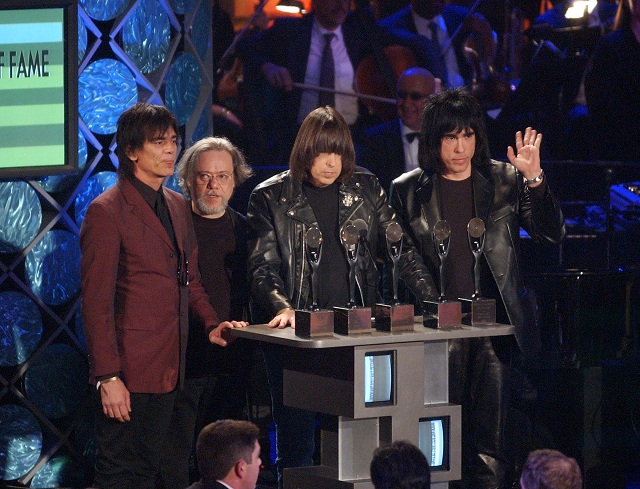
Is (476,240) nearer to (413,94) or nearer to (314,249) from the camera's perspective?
(314,249)

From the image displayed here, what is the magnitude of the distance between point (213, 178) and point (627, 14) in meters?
3.78

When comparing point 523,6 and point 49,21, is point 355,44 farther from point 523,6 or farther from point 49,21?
point 49,21

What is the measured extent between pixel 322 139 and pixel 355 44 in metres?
2.94

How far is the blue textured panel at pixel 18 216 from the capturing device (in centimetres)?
448

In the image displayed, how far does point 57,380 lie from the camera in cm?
460

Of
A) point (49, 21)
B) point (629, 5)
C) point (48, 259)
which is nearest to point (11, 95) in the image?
point (49, 21)

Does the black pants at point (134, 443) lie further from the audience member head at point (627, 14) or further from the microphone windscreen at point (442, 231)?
the audience member head at point (627, 14)

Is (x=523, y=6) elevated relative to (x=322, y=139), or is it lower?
elevated

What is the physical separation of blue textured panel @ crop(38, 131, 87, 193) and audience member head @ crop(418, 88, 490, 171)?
1.44m

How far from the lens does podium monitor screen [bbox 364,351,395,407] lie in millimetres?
3336

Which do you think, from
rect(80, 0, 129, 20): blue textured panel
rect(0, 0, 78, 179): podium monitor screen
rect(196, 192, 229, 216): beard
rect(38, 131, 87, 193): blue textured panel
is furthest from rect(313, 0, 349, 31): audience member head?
rect(196, 192, 229, 216): beard

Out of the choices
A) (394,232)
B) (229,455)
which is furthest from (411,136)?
(229,455)

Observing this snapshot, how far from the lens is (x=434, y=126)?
158 inches

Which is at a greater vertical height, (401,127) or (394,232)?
(401,127)
